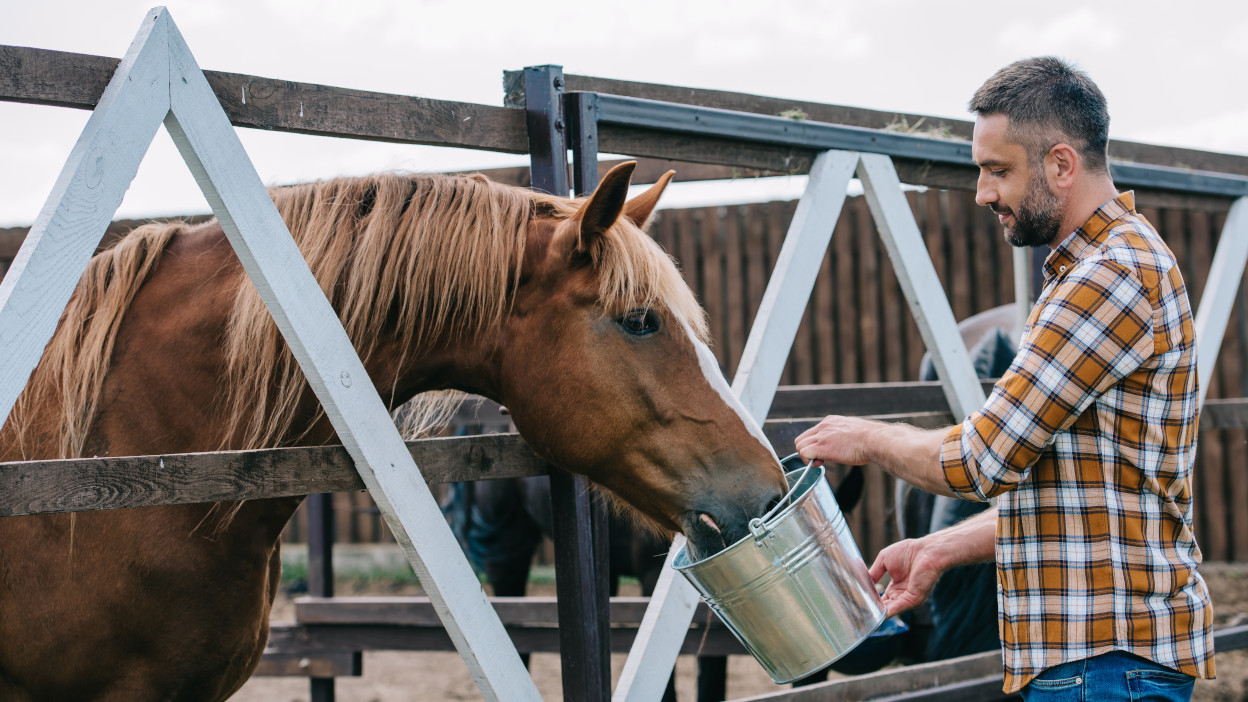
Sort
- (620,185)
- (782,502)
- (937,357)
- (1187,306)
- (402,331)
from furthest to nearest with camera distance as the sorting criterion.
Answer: (937,357) < (402,331) < (620,185) < (782,502) < (1187,306)

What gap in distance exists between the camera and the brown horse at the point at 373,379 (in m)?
1.93

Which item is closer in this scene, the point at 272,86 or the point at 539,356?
the point at 272,86

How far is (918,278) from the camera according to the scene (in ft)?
9.81

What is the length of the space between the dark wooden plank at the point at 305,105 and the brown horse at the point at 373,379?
0.13 m

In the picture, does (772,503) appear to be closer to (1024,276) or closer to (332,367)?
(332,367)

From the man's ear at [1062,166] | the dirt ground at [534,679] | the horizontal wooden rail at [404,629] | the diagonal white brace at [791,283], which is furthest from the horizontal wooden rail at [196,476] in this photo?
the dirt ground at [534,679]

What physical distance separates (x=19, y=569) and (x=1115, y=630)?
80.2 inches

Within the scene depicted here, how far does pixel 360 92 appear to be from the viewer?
2010 millimetres

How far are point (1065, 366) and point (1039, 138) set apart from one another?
0.42 meters

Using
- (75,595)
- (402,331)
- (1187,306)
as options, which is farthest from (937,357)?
(75,595)

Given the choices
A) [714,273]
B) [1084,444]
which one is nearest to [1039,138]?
[1084,444]

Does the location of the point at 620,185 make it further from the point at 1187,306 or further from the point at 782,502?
the point at 1187,306

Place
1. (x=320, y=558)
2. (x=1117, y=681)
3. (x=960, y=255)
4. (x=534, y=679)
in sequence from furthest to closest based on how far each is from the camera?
(x=960, y=255), (x=534, y=679), (x=320, y=558), (x=1117, y=681)

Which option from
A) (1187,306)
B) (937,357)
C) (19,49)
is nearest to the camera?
(19,49)
